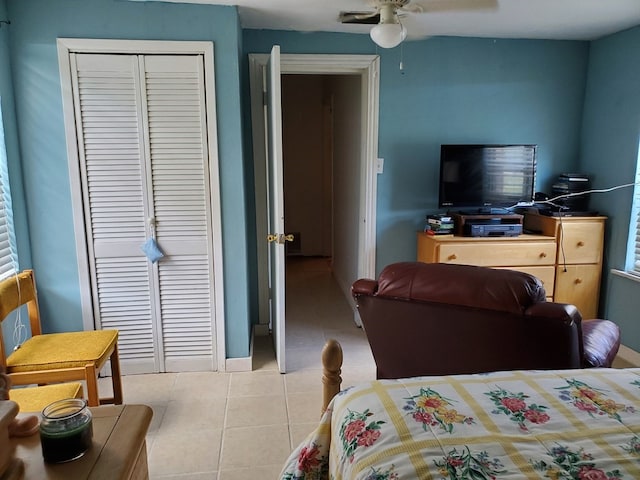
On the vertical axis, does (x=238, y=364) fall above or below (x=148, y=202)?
below

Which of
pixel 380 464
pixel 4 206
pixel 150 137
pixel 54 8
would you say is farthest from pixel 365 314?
pixel 54 8

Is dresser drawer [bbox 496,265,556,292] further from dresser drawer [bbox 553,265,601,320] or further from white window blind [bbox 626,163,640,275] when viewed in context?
white window blind [bbox 626,163,640,275]

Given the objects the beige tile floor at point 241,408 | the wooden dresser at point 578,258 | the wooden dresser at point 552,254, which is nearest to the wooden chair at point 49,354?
the beige tile floor at point 241,408

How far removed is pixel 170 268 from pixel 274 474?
1362 mm

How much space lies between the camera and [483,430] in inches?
43.0

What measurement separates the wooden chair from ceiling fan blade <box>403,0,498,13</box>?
2.40 metres

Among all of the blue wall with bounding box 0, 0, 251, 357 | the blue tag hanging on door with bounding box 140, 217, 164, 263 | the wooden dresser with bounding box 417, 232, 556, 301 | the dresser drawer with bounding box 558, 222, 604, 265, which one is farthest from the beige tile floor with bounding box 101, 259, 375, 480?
the dresser drawer with bounding box 558, 222, 604, 265

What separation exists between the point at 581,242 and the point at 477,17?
1.70 m

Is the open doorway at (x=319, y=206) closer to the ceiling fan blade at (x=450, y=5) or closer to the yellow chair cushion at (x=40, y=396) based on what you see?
the ceiling fan blade at (x=450, y=5)

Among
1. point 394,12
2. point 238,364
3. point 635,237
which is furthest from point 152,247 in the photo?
point 635,237

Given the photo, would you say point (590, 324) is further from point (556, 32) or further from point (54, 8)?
point (54, 8)

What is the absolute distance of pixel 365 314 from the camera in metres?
1.97

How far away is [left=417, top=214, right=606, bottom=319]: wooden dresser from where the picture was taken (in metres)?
3.19

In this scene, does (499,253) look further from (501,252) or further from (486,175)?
(486,175)
